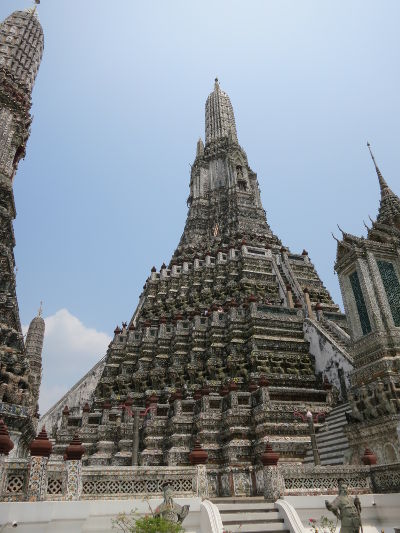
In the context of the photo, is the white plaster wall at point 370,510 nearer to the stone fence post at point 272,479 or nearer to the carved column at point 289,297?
the stone fence post at point 272,479

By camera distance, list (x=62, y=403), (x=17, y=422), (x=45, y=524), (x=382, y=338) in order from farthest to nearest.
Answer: (x=62, y=403)
(x=17, y=422)
(x=382, y=338)
(x=45, y=524)

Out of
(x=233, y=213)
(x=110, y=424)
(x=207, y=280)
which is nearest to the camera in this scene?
(x=110, y=424)

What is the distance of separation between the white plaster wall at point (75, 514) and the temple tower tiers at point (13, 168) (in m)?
10.0

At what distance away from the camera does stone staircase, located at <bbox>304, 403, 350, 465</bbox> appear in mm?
13711

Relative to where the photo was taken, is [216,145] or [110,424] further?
[216,145]

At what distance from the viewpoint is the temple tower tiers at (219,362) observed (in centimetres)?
1587

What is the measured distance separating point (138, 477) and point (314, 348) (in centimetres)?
1512

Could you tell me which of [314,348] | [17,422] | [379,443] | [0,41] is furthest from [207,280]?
[0,41]

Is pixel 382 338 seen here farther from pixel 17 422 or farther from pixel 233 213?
pixel 233 213

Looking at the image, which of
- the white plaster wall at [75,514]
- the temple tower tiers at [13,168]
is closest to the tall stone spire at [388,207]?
the white plaster wall at [75,514]

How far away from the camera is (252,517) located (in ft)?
27.7

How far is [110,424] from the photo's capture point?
59.3ft

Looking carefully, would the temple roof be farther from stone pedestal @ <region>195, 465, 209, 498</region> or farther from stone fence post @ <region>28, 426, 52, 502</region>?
stone pedestal @ <region>195, 465, 209, 498</region>

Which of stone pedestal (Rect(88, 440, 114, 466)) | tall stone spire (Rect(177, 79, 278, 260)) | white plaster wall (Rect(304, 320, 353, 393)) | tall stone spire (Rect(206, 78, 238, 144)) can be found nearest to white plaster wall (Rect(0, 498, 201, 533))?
stone pedestal (Rect(88, 440, 114, 466))
